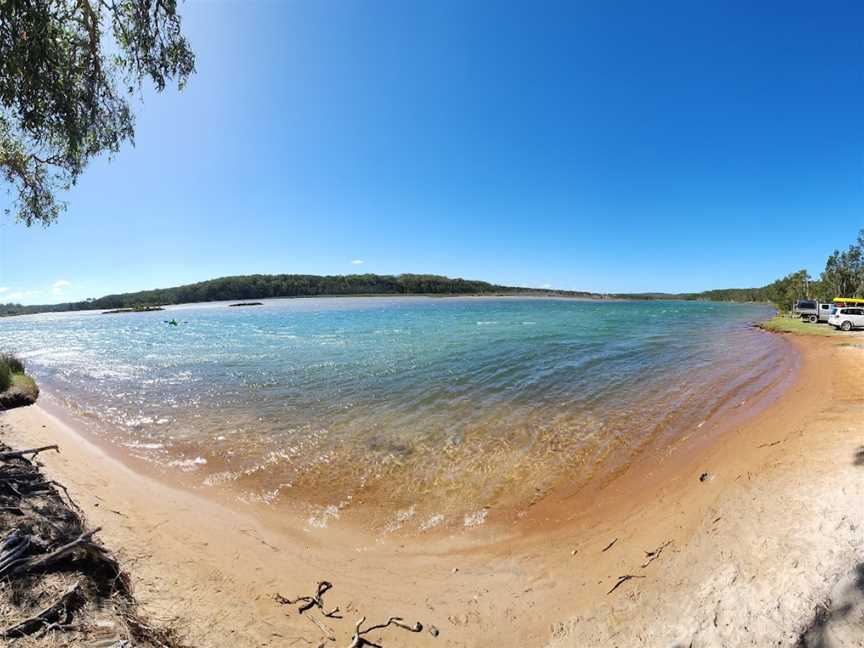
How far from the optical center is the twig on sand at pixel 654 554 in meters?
4.84

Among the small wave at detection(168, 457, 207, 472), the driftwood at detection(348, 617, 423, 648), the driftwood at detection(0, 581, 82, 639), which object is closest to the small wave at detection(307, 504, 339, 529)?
the driftwood at detection(348, 617, 423, 648)

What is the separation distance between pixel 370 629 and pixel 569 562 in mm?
2959

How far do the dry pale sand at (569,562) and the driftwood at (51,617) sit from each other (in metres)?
1.20

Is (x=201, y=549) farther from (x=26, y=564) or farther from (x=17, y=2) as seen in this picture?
(x=17, y=2)

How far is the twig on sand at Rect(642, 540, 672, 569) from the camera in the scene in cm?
484

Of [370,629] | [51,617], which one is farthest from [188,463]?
[370,629]

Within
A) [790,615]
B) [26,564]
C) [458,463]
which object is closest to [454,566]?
[458,463]

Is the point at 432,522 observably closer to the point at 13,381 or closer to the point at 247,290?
the point at 13,381

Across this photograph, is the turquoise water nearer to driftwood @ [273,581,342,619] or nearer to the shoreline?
the shoreline

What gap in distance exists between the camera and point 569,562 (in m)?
5.26

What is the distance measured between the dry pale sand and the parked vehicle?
39888 millimetres

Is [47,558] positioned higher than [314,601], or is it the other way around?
[47,558]

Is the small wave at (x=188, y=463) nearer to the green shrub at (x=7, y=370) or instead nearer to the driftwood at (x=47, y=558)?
the driftwood at (x=47, y=558)

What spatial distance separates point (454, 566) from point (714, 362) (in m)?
20.4
